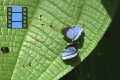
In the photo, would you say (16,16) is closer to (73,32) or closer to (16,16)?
(16,16)

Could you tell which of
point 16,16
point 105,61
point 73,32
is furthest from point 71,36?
point 105,61

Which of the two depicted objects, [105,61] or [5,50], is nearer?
[5,50]

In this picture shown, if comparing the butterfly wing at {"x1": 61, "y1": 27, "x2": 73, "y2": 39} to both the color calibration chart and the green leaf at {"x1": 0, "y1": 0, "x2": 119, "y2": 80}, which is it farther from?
the color calibration chart

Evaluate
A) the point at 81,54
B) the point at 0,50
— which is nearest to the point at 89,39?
the point at 81,54

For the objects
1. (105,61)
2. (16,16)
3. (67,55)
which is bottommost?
(105,61)

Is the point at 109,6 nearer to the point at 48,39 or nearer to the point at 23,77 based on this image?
the point at 48,39
